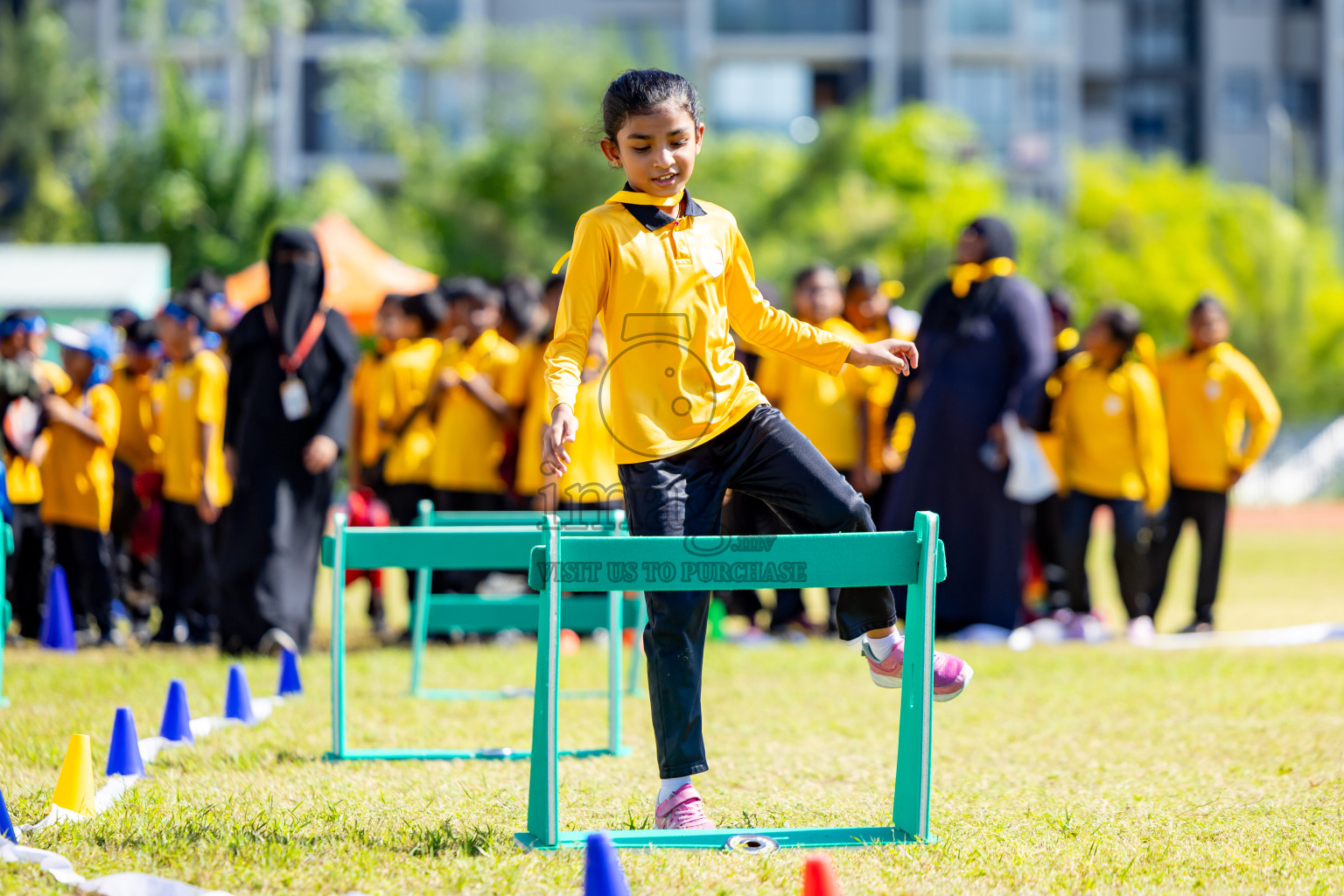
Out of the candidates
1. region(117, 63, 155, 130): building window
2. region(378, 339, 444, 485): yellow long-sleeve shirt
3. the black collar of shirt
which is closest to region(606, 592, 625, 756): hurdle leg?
the black collar of shirt

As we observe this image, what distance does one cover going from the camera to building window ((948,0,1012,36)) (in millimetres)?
47688

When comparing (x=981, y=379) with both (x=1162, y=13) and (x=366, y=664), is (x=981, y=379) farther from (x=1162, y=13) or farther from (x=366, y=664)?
(x=1162, y=13)

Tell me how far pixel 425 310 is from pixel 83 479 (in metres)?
2.47

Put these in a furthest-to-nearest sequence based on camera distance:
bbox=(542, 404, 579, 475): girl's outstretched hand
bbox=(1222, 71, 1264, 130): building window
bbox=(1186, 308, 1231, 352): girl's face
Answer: bbox=(1222, 71, 1264, 130): building window < bbox=(1186, 308, 1231, 352): girl's face < bbox=(542, 404, 579, 475): girl's outstretched hand

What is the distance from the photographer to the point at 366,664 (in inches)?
323

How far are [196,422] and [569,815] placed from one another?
5.61m

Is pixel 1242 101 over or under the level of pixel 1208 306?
over

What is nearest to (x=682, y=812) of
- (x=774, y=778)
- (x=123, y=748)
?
(x=774, y=778)

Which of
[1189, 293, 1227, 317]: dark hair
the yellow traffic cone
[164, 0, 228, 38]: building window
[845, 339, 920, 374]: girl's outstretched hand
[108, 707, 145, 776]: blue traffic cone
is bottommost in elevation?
[108, 707, 145, 776]: blue traffic cone

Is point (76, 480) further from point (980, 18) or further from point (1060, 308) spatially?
point (980, 18)

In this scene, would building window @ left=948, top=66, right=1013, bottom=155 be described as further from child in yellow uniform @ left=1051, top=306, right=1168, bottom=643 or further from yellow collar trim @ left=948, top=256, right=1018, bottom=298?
yellow collar trim @ left=948, top=256, right=1018, bottom=298

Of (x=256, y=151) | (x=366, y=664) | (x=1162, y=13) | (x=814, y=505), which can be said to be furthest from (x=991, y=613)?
(x=1162, y=13)

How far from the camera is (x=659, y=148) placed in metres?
4.24

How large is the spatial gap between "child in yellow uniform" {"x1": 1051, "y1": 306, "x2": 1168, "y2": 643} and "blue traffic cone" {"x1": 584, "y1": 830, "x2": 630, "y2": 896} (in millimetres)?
7042
